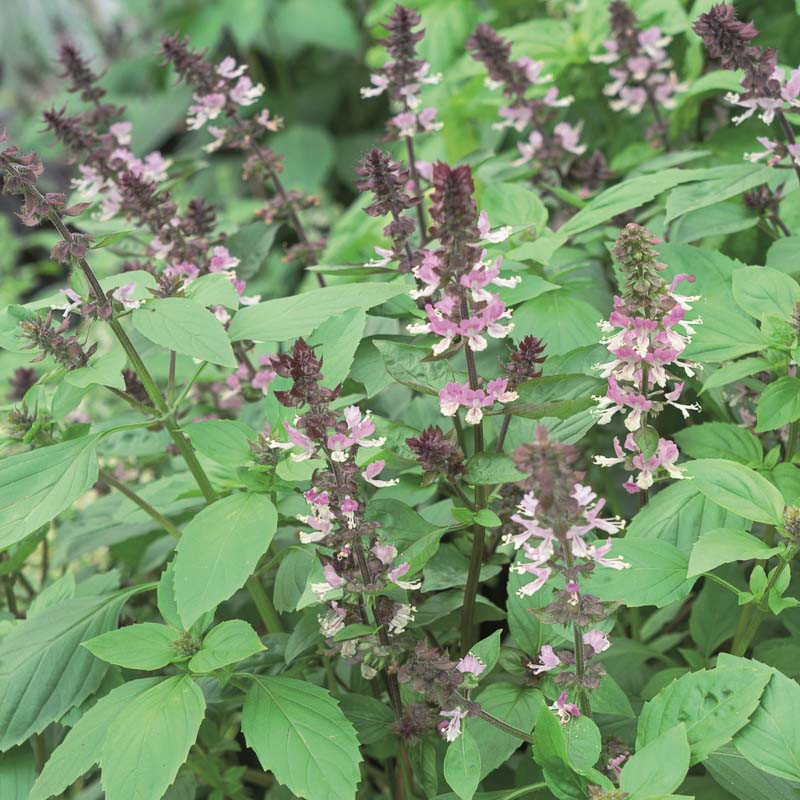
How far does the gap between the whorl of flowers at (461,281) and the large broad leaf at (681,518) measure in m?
0.24

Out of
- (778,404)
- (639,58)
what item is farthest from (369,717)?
(639,58)

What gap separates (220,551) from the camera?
926mm

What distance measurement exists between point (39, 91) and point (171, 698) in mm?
5002

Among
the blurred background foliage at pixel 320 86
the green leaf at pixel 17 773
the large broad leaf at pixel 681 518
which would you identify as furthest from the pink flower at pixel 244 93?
the green leaf at pixel 17 773

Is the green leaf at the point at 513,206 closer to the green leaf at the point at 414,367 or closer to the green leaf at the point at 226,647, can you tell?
the green leaf at the point at 414,367

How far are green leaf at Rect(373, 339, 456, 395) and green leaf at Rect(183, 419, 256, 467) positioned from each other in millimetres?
194

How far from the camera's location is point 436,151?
2209 mm

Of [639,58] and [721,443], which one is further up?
[639,58]

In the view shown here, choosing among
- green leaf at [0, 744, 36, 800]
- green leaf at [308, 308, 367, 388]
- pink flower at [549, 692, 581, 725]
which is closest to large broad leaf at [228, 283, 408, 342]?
green leaf at [308, 308, 367, 388]

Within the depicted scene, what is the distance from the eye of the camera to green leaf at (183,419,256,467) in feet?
3.47

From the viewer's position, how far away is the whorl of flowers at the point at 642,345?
3.03 feet

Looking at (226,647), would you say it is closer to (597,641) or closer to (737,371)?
(597,641)

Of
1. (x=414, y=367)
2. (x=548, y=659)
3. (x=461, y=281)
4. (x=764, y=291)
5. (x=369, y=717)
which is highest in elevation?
(x=461, y=281)

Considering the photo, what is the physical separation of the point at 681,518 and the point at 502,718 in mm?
299
